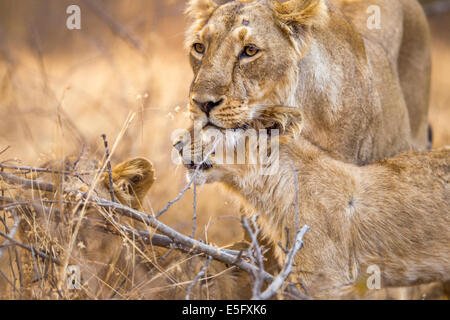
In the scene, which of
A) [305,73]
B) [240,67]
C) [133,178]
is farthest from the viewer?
[305,73]

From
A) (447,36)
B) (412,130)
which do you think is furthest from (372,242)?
(447,36)

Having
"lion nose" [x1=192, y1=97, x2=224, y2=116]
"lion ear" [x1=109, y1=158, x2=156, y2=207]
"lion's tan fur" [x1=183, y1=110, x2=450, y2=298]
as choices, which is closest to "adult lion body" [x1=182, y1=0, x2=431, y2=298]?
"lion nose" [x1=192, y1=97, x2=224, y2=116]

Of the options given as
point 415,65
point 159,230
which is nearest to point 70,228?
point 159,230

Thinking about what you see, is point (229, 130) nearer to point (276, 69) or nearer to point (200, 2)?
point (276, 69)

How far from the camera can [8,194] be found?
125 inches

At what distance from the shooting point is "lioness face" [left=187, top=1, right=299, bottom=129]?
11.0 ft

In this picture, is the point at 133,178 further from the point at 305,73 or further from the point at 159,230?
the point at 305,73

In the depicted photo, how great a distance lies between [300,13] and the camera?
3.70 meters

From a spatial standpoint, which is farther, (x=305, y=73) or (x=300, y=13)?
(x=305, y=73)

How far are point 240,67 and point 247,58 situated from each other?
3.0 inches

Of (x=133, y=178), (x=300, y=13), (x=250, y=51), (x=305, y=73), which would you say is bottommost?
(x=133, y=178)

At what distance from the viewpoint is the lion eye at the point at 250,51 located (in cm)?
354
